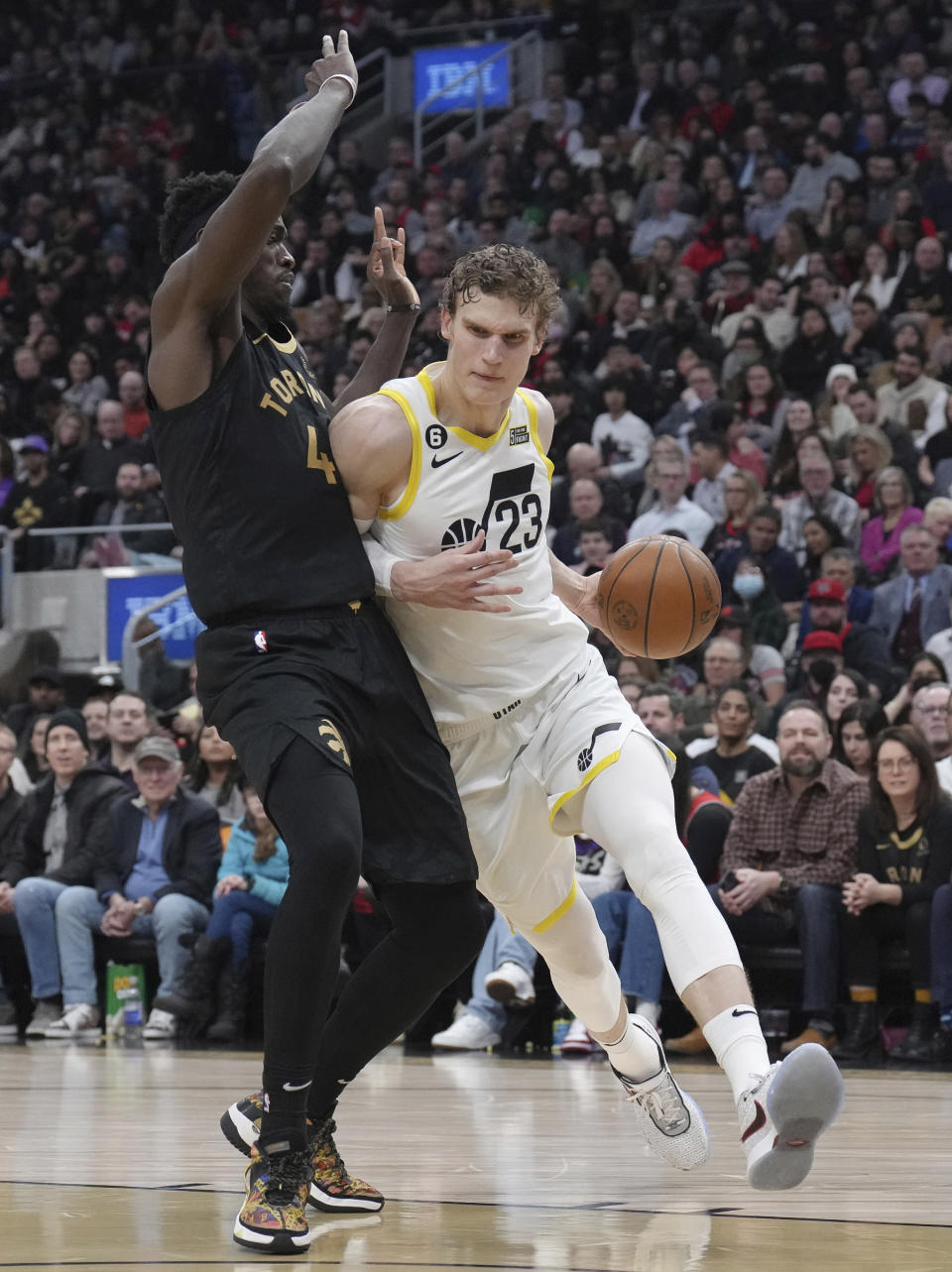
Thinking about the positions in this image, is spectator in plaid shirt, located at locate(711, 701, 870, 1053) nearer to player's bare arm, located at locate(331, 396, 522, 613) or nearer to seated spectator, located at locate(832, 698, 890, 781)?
seated spectator, located at locate(832, 698, 890, 781)

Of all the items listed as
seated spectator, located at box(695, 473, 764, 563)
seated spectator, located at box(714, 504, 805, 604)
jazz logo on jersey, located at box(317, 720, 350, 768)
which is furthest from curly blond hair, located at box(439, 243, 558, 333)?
seated spectator, located at box(695, 473, 764, 563)

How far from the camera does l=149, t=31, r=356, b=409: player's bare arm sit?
140 inches

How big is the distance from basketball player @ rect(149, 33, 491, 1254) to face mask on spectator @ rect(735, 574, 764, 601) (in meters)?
7.05

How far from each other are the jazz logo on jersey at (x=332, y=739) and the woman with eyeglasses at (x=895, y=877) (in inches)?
186

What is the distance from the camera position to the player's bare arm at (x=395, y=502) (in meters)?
3.83

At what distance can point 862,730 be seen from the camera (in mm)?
8555

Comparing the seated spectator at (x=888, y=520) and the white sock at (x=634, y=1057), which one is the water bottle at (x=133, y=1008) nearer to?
the seated spectator at (x=888, y=520)

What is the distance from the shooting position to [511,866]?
425 cm

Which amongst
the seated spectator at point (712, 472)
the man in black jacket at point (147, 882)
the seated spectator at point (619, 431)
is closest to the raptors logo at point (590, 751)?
the man in black jacket at point (147, 882)

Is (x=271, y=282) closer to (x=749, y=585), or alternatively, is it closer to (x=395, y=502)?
(x=395, y=502)

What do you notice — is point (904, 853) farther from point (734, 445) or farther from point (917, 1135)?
point (734, 445)

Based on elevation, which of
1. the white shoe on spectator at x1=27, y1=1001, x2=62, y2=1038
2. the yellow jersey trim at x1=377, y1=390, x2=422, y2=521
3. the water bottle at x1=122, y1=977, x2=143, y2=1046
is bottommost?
the white shoe on spectator at x1=27, y1=1001, x2=62, y2=1038

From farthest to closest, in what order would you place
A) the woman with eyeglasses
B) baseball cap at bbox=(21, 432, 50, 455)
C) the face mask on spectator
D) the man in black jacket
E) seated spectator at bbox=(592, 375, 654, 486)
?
baseball cap at bbox=(21, 432, 50, 455), seated spectator at bbox=(592, 375, 654, 486), the face mask on spectator, the man in black jacket, the woman with eyeglasses

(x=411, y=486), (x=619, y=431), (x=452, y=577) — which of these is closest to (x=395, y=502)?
(x=411, y=486)
